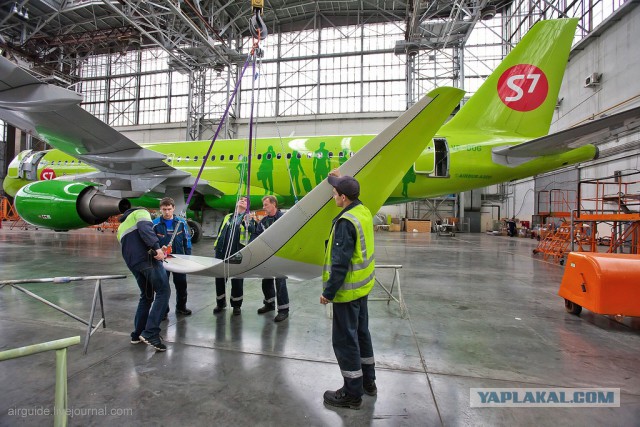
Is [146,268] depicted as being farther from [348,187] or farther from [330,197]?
[348,187]

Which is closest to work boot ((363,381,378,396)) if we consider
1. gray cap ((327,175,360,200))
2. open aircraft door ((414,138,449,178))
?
gray cap ((327,175,360,200))

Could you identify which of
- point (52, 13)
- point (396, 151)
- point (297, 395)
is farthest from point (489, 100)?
point (52, 13)

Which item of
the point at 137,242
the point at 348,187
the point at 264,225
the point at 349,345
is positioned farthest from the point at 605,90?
the point at 137,242

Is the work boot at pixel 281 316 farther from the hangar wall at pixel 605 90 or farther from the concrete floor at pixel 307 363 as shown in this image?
the hangar wall at pixel 605 90

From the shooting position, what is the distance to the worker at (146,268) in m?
2.82

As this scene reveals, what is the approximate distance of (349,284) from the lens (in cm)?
201

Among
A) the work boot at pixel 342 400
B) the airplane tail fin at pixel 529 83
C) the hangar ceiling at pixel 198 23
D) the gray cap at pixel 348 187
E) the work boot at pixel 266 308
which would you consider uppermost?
the hangar ceiling at pixel 198 23

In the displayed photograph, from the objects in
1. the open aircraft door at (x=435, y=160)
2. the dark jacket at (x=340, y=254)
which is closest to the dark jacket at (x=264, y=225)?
the dark jacket at (x=340, y=254)

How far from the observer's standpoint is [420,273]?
21.6 ft

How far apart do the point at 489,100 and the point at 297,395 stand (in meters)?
8.56

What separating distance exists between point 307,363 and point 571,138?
640 cm

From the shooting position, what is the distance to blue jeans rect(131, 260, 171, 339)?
2.88 metres

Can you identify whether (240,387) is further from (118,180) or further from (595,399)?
(118,180)

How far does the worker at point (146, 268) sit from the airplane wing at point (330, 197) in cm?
22
